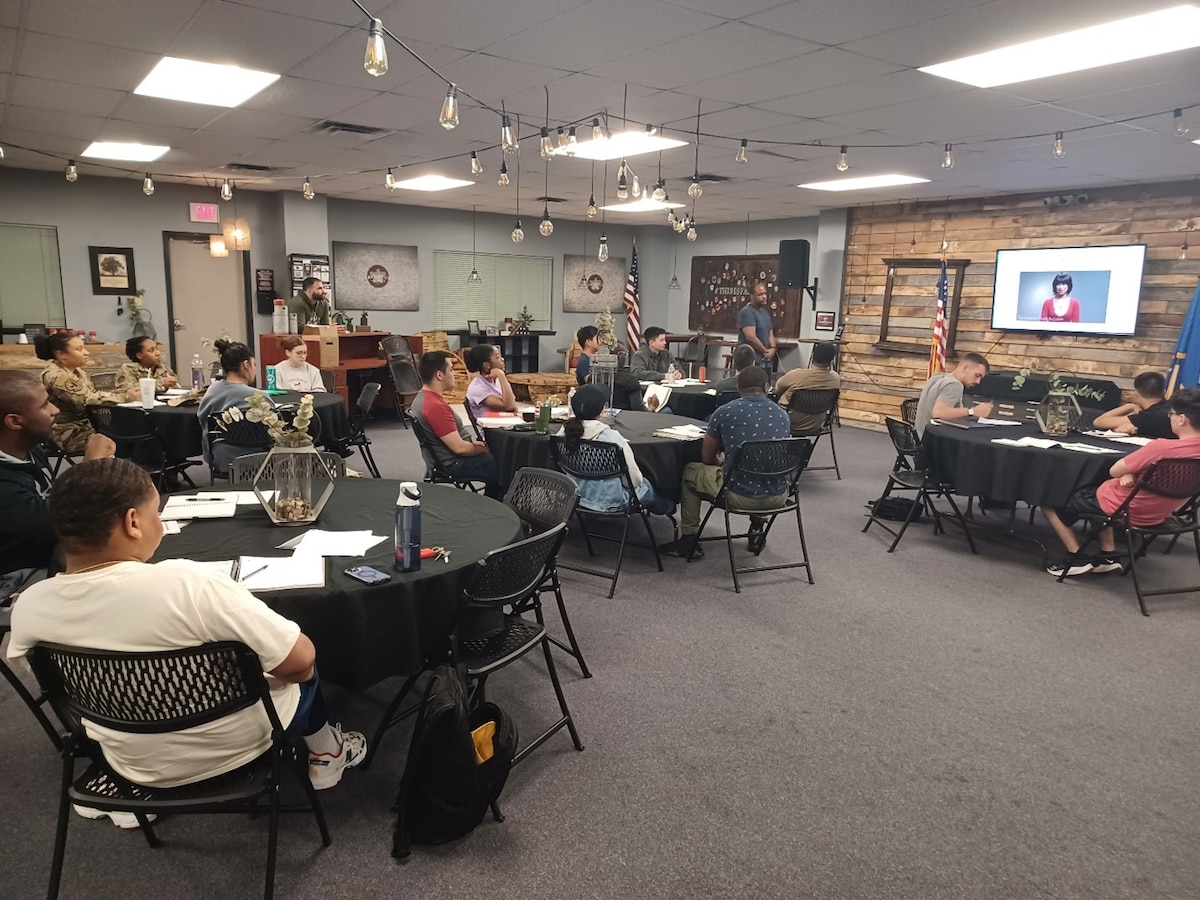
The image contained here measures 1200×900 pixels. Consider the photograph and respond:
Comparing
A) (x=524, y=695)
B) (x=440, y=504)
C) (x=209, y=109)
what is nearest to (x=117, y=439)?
(x=209, y=109)

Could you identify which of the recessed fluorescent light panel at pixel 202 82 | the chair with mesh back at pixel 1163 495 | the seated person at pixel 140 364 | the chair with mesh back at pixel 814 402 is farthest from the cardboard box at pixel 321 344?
the chair with mesh back at pixel 1163 495

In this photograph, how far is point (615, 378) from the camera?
6.81 metres

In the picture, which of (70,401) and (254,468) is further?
(70,401)

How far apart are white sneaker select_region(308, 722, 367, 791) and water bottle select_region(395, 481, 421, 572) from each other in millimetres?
633

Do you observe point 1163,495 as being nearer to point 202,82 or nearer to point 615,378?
point 615,378

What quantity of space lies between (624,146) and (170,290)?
6.59 meters

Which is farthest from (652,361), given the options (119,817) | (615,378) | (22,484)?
(119,817)

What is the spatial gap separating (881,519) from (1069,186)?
458 cm

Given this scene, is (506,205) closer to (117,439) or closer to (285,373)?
(285,373)

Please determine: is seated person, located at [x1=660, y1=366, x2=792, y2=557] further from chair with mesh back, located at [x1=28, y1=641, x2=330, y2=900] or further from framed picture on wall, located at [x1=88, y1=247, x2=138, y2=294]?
framed picture on wall, located at [x1=88, y1=247, x2=138, y2=294]

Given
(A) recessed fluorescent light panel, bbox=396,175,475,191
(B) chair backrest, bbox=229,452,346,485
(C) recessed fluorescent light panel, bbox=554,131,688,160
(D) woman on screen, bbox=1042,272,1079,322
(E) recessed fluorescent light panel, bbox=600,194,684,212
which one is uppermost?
(E) recessed fluorescent light panel, bbox=600,194,684,212

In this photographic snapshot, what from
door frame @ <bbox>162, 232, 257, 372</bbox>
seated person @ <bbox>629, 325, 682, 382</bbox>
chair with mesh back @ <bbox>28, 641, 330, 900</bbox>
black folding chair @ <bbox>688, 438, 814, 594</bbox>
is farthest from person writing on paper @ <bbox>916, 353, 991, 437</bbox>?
door frame @ <bbox>162, 232, 257, 372</bbox>

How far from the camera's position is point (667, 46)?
3.70 meters

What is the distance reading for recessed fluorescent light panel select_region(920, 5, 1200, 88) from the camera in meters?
3.28
